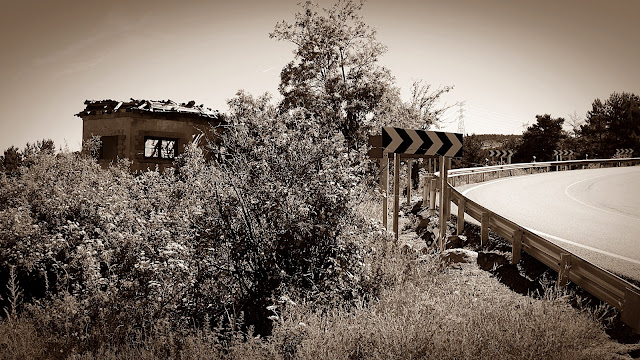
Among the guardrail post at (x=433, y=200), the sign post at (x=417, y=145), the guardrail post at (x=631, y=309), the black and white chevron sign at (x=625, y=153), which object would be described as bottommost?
the guardrail post at (x=631, y=309)

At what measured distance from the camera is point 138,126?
2681 cm

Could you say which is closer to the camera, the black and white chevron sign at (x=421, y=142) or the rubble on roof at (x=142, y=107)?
the black and white chevron sign at (x=421, y=142)

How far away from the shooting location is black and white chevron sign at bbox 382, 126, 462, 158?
26.9 ft

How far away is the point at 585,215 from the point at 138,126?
79.8ft

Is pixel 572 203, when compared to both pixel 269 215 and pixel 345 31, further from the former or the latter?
pixel 345 31

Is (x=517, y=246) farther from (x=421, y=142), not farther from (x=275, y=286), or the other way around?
(x=275, y=286)

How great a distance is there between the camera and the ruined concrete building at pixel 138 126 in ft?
87.6

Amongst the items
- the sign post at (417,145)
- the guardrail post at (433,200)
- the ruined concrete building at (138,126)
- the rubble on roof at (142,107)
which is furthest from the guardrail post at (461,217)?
the rubble on roof at (142,107)

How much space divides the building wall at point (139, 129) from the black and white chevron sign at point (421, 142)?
19.9 m

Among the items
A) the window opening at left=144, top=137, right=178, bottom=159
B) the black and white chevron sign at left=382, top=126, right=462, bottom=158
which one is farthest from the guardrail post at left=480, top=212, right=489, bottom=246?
the window opening at left=144, top=137, right=178, bottom=159

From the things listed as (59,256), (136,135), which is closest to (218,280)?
(59,256)

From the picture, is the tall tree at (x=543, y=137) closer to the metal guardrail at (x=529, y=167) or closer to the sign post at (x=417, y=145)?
the metal guardrail at (x=529, y=167)

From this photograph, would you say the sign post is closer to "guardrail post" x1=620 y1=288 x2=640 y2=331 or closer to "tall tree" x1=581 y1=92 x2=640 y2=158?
"guardrail post" x1=620 y1=288 x2=640 y2=331

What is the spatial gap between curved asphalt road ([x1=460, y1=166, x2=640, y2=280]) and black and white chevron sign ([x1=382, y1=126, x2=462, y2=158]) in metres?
2.74
